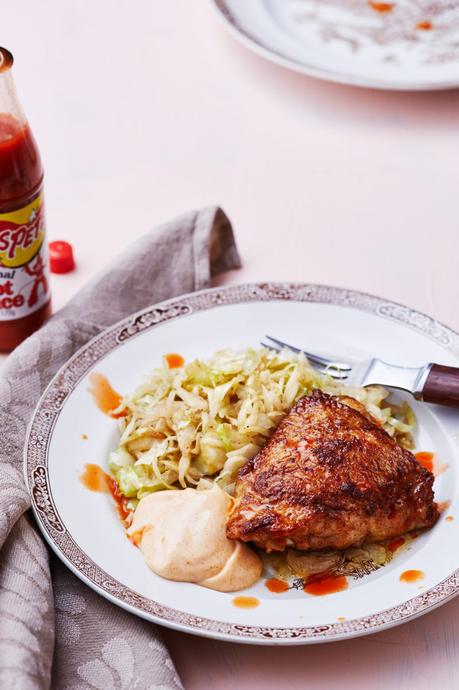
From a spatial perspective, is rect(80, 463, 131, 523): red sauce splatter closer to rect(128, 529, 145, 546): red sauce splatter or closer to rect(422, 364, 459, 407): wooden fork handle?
rect(128, 529, 145, 546): red sauce splatter

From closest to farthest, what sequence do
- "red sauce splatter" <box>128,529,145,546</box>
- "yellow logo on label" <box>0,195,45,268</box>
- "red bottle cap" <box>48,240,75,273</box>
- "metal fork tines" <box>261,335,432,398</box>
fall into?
"red sauce splatter" <box>128,529,145,546</box> → "metal fork tines" <box>261,335,432,398</box> → "yellow logo on label" <box>0,195,45,268</box> → "red bottle cap" <box>48,240,75,273</box>

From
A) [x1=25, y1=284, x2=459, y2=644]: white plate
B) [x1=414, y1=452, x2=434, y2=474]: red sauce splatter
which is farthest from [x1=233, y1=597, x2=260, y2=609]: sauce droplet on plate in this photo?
[x1=414, y1=452, x2=434, y2=474]: red sauce splatter

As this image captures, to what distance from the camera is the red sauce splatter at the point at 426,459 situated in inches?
138

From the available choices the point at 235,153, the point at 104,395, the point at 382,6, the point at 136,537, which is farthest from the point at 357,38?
the point at 136,537

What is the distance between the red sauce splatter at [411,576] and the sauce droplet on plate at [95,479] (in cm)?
103

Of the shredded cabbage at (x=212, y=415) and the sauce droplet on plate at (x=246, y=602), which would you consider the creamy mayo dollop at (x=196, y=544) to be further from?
the shredded cabbage at (x=212, y=415)

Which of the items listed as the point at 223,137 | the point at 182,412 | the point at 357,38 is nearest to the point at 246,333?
the point at 182,412

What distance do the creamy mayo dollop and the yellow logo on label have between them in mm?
1183

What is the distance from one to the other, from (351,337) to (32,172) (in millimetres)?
1387

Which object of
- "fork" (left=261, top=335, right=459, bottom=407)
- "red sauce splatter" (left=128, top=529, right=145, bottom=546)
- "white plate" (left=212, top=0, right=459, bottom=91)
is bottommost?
"red sauce splatter" (left=128, top=529, right=145, bottom=546)

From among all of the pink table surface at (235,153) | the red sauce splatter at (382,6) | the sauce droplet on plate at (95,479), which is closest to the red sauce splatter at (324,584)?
the sauce droplet on plate at (95,479)

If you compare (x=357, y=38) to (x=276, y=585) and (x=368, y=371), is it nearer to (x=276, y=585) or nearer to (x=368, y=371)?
(x=368, y=371)

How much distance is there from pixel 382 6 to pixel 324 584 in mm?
3913

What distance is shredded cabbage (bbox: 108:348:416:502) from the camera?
3.43 metres
